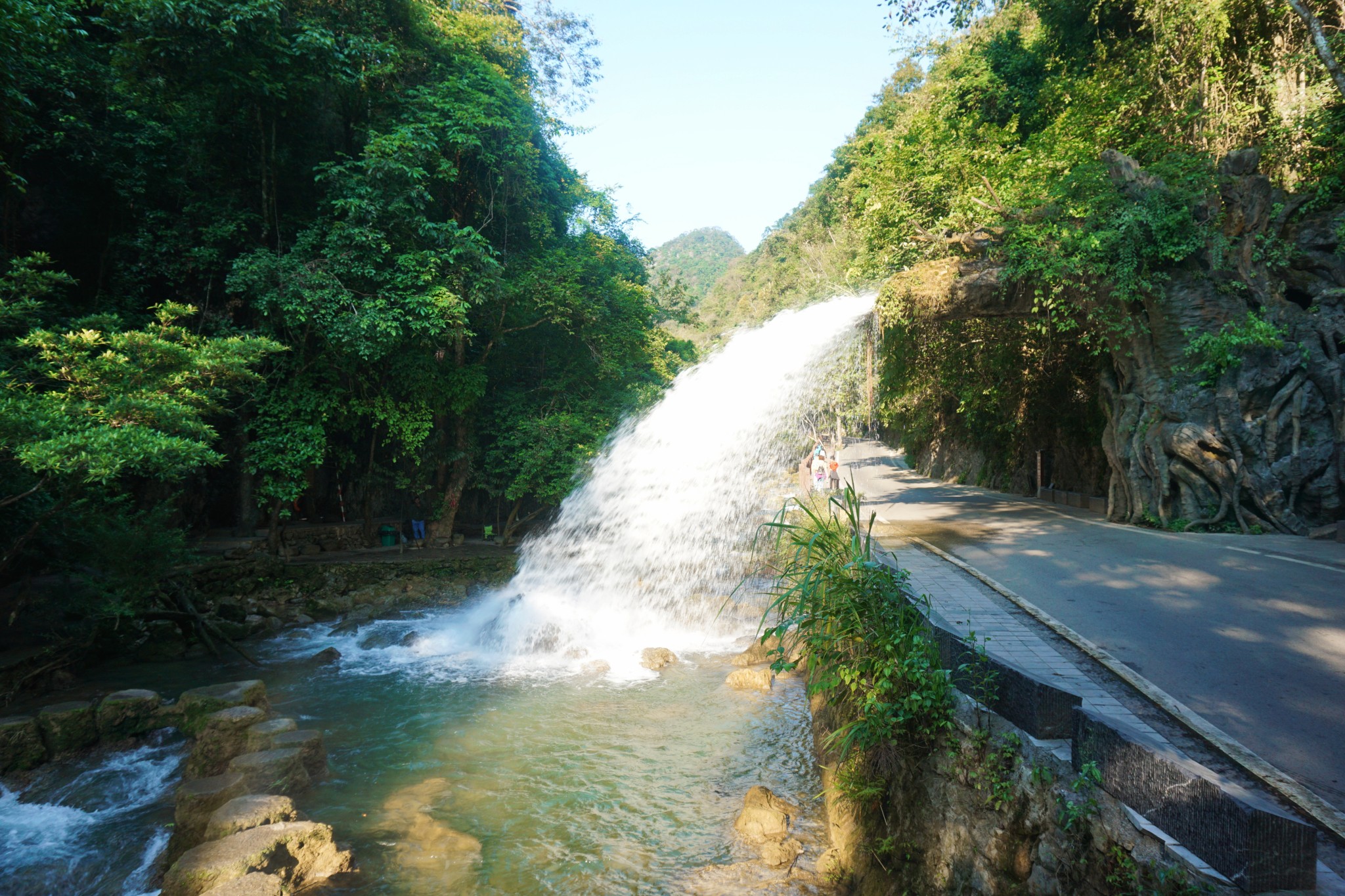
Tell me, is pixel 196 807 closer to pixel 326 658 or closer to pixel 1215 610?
pixel 326 658

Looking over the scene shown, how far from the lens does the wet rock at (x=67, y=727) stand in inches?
312

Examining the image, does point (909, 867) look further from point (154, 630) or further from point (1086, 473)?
point (1086, 473)

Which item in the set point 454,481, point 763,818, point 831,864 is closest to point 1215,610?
point 831,864

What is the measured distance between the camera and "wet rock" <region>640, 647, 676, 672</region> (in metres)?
11.0

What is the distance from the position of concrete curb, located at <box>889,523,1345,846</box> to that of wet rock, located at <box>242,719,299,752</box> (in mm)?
8274

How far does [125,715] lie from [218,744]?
2.11 meters

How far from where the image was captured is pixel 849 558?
5.80 meters

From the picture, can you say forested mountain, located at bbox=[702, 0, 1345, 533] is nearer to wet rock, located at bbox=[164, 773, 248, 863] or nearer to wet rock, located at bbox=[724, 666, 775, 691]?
wet rock, located at bbox=[724, 666, 775, 691]

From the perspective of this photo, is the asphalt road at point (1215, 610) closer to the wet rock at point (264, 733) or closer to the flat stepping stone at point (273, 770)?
the flat stepping stone at point (273, 770)

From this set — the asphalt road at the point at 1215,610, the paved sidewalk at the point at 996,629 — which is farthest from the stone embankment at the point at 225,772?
the asphalt road at the point at 1215,610

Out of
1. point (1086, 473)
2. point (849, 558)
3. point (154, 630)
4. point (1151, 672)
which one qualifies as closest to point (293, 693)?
point (154, 630)

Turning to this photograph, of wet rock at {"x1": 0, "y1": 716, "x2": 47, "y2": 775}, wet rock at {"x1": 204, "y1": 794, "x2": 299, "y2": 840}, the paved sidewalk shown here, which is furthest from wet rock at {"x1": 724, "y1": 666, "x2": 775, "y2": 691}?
wet rock at {"x1": 0, "y1": 716, "x2": 47, "y2": 775}

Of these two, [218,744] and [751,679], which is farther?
[751,679]

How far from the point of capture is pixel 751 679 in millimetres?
9820
